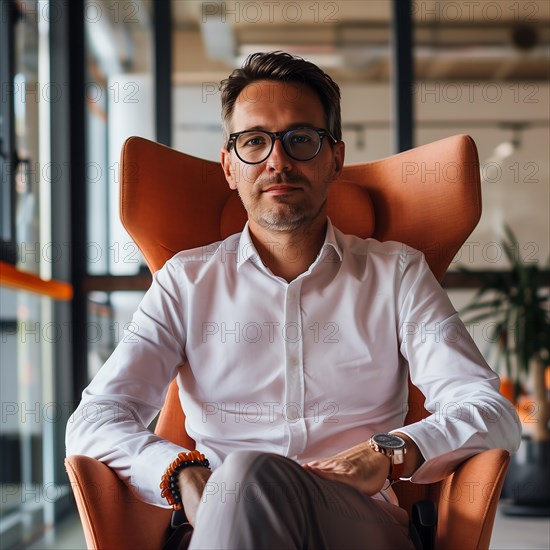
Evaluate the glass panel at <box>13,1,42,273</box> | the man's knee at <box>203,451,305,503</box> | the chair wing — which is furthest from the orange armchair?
the glass panel at <box>13,1,42,273</box>

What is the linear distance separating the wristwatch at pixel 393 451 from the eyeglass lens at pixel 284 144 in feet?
2.17

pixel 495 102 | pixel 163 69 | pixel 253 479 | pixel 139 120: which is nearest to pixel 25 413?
pixel 139 120

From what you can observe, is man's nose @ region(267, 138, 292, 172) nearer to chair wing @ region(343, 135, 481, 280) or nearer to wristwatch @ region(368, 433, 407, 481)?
chair wing @ region(343, 135, 481, 280)

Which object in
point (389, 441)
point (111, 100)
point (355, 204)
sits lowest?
point (389, 441)

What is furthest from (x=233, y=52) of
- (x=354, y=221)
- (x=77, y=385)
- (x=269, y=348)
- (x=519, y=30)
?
(x=269, y=348)

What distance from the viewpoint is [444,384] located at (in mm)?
1616

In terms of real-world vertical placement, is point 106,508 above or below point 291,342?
below

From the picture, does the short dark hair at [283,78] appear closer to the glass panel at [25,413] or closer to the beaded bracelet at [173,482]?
the beaded bracelet at [173,482]

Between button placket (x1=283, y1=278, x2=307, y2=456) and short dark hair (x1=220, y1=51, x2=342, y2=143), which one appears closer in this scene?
button placket (x1=283, y1=278, x2=307, y2=456)

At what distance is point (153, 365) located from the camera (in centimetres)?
167

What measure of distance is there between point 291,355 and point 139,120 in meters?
2.83

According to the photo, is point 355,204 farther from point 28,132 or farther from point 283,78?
point 28,132

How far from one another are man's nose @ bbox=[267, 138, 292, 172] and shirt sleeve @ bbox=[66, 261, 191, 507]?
0.32 metres

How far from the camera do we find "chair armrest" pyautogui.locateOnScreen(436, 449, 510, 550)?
1.33m
